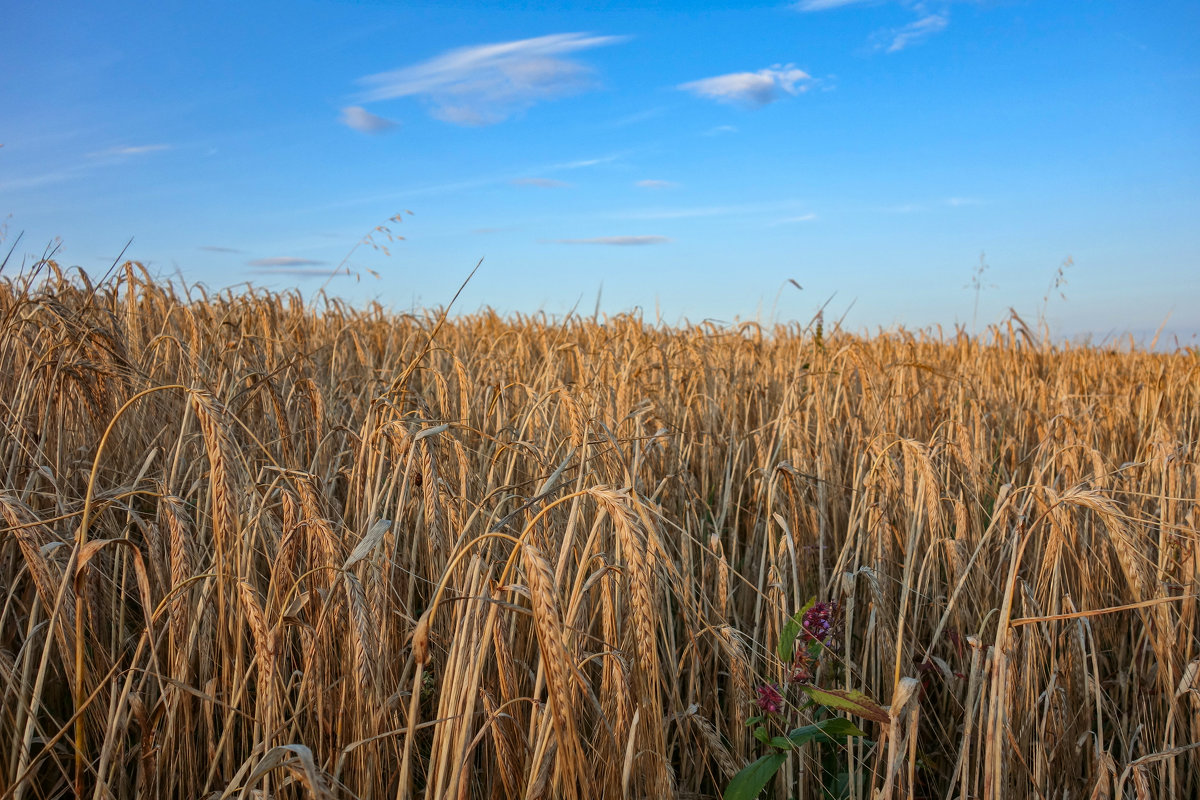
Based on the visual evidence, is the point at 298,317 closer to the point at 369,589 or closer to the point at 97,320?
the point at 97,320

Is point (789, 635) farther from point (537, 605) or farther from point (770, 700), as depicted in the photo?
point (537, 605)

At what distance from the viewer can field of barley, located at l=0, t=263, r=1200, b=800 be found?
0.96 m

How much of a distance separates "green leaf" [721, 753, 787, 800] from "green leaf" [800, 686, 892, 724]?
0.43ft

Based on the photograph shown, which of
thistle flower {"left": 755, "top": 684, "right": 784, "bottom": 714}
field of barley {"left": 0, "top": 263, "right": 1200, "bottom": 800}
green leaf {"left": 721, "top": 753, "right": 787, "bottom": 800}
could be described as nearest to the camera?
field of barley {"left": 0, "top": 263, "right": 1200, "bottom": 800}

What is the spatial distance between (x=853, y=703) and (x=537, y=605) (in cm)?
55

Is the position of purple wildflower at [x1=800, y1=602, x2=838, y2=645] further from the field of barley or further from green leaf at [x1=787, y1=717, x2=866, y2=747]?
green leaf at [x1=787, y1=717, x2=866, y2=747]

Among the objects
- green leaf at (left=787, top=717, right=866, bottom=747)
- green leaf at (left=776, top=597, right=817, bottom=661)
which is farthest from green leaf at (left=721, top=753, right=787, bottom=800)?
green leaf at (left=776, top=597, right=817, bottom=661)

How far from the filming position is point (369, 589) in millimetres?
1102

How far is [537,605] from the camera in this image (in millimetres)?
744

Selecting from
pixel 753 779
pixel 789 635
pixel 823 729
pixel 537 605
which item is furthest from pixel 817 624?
pixel 537 605

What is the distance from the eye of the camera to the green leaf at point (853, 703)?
1015 mm

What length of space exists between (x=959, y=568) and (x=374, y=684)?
1163 mm

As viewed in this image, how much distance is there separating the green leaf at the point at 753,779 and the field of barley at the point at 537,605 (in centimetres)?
7

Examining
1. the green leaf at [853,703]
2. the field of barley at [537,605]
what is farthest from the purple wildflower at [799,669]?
the green leaf at [853,703]
